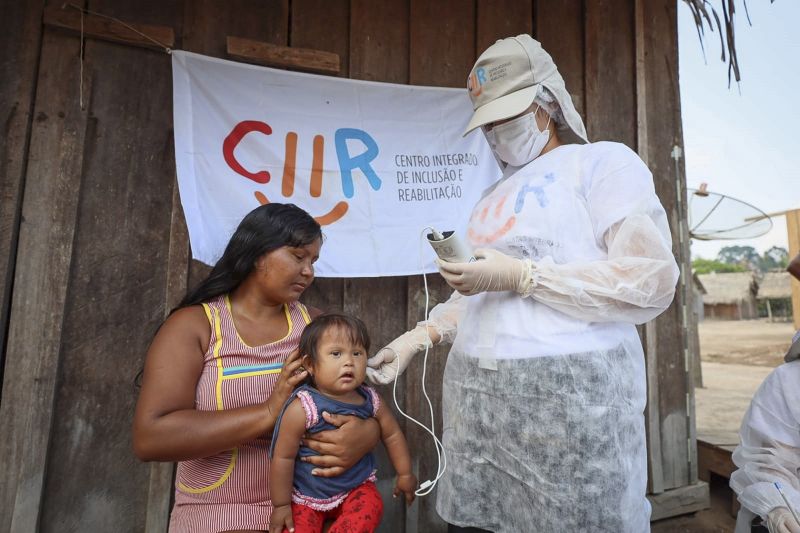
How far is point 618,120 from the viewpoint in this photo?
3139 mm

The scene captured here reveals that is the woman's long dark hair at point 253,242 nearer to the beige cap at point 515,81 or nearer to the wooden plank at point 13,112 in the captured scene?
the beige cap at point 515,81

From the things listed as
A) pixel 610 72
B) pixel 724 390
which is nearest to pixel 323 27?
pixel 610 72

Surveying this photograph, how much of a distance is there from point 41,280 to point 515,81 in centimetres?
216

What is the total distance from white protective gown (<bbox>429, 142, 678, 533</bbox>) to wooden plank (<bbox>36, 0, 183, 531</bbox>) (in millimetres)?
1598

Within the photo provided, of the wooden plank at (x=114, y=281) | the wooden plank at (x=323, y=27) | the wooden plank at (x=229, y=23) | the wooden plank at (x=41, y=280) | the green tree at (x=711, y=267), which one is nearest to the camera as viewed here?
the wooden plank at (x=41, y=280)

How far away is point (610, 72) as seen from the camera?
3.14 metres

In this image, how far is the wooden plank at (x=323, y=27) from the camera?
2.65m

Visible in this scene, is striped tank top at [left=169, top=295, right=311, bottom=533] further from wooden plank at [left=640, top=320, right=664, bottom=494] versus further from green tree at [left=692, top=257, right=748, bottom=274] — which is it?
green tree at [left=692, top=257, right=748, bottom=274]

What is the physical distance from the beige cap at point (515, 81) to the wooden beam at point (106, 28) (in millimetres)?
1667

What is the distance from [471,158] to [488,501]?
1.86 metres

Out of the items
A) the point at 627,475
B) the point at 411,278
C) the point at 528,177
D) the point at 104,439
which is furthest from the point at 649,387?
the point at 104,439

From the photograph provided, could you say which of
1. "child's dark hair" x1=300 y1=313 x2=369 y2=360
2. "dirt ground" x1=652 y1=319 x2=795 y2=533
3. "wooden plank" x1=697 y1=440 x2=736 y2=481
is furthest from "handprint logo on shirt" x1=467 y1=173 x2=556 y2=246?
"wooden plank" x1=697 y1=440 x2=736 y2=481

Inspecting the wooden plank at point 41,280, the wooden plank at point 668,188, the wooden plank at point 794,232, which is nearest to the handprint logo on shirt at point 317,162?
the wooden plank at point 41,280

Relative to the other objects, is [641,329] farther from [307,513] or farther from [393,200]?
[307,513]
